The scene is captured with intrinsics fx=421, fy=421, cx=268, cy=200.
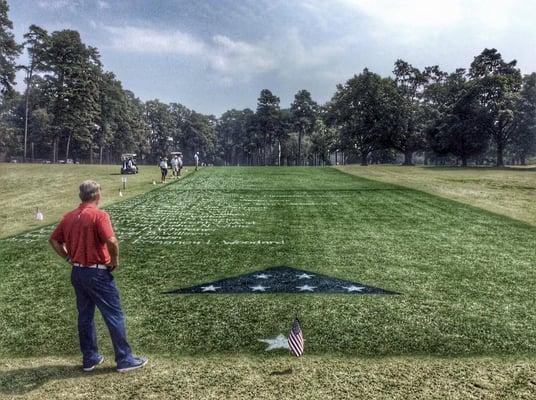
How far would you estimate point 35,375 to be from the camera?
20.8ft

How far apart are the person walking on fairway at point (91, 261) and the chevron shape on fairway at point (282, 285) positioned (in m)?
3.87

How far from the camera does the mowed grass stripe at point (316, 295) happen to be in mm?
7648

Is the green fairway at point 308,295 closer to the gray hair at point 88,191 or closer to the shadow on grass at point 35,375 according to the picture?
the shadow on grass at point 35,375

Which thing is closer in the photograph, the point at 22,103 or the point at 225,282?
the point at 225,282

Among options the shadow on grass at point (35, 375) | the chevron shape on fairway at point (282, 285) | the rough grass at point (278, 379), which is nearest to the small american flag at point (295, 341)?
the rough grass at point (278, 379)

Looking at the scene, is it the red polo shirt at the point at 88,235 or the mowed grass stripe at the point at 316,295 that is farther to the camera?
the mowed grass stripe at the point at 316,295

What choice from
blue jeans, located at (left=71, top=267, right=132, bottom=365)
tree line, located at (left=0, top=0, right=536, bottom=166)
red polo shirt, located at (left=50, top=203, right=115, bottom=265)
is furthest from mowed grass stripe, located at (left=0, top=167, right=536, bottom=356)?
tree line, located at (left=0, top=0, right=536, bottom=166)

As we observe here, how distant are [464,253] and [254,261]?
7072mm

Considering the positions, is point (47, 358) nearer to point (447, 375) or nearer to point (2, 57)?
point (447, 375)

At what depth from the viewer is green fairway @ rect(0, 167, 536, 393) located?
24.8 feet

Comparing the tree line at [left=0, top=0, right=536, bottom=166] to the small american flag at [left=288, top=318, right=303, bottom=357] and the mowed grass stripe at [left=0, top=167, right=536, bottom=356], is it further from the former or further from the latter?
the small american flag at [left=288, top=318, right=303, bottom=357]

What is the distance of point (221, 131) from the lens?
19050 cm

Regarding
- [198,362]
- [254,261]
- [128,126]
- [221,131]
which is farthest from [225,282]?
[221,131]

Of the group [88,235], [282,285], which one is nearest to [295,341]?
[88,235]
